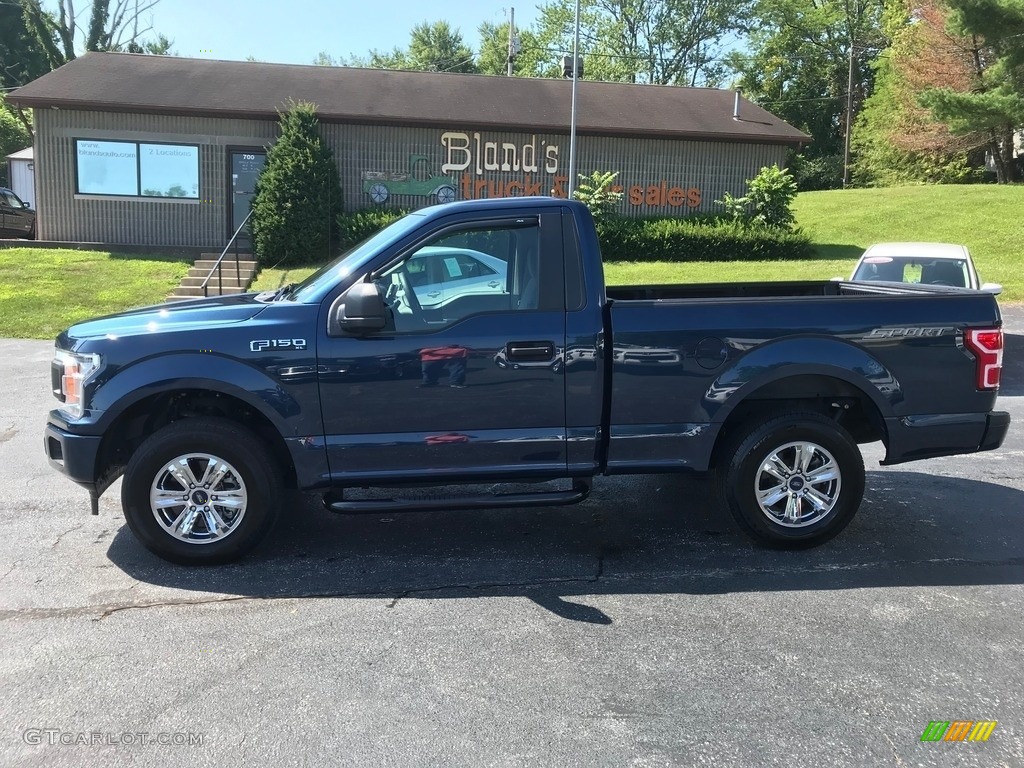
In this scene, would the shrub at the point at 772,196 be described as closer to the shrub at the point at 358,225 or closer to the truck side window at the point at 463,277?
the shrub at the point at 358,225

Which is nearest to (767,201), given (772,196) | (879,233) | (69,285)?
(772,196)

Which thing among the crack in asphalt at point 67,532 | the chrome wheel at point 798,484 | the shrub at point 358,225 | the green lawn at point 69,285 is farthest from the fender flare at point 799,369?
the shrub at point 358,225

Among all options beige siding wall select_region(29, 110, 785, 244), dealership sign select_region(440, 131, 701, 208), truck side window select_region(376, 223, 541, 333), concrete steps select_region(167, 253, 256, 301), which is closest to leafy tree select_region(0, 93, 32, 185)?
beige siding wall select_region(29, 110, 785, 244)

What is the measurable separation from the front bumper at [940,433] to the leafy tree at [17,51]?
57.6 meters

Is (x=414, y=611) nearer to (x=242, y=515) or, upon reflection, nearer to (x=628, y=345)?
(x=242, y=515)

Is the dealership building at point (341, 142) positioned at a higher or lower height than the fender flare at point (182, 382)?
higher

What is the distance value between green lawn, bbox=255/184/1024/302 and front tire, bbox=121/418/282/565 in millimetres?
11401

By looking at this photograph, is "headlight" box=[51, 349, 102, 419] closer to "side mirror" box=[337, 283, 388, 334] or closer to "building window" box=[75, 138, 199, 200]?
"side mirror" box=[337, 283, 388, 334]

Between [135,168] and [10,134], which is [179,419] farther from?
[10,134]

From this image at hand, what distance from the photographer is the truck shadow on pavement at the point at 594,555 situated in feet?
14.8

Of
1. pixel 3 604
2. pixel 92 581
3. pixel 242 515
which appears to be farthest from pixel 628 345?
pixel 3 604

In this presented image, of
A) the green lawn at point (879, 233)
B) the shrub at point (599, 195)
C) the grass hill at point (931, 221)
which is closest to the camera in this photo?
the green lawn at point (879, 233)

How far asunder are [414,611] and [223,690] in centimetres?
102

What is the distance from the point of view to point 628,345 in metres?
4.67
